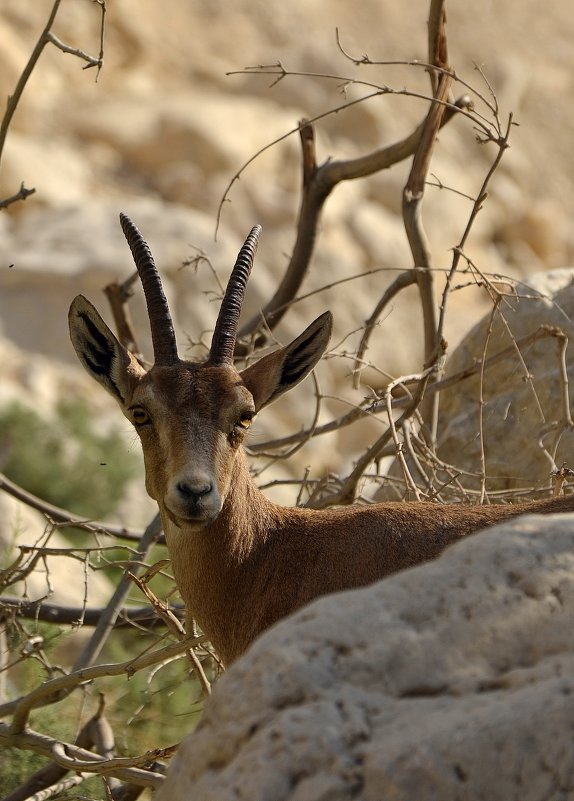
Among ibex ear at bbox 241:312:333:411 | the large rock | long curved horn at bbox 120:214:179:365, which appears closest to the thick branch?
ibex ear at bbox 241:312:333:411

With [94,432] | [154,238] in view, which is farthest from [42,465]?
[154,238]

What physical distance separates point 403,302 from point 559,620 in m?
25.5

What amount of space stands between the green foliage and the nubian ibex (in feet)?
49.4

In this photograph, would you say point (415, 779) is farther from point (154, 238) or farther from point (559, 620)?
point (154, 238)

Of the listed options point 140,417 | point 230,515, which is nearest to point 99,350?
point 140,417

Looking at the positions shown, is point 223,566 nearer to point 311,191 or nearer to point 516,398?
point 516,398

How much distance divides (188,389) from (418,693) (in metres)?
2.89

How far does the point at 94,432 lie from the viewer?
2306 centimetres

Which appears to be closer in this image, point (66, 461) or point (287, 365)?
point (287, 365)

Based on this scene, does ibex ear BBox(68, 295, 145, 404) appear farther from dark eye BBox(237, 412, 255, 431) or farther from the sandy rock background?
the sandy rock background

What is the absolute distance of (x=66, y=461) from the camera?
877 inches

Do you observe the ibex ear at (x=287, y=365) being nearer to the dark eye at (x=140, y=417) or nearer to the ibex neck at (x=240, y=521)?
the ibex neck at (x=240, y=521)

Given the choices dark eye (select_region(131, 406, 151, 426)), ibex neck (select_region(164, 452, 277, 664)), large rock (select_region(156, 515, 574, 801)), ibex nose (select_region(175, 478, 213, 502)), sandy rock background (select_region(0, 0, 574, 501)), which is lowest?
large rock (select_region(156, 515, 574, 801))

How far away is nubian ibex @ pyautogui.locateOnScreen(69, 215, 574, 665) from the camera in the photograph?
5242mm
